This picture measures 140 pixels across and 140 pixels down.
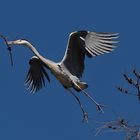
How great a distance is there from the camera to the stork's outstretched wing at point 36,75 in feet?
40.7

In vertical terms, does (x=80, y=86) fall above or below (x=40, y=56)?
below

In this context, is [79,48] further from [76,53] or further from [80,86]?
[80,86]

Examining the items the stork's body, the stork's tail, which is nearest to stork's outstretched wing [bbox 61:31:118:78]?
the stork's body

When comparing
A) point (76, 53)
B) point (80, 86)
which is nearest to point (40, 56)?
point (76, 53)

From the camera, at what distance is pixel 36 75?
42.3 ft

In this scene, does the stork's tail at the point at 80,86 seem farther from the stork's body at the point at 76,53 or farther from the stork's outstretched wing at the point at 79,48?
the stork's outstretched wing at the point at 79,48

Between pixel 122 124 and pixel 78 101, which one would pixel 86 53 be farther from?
pixel 122 124

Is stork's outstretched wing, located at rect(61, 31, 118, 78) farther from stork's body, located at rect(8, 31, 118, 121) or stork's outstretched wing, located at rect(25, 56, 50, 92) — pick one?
stork's outstretched wing, located at rect(25, 56, 50, 92)

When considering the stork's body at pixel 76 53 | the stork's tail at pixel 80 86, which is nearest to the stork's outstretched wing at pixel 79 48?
the stork's body at pixel 76 53

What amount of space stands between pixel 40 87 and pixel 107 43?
2.57 meters

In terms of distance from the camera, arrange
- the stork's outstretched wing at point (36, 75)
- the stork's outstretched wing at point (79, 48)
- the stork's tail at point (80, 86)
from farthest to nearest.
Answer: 1. the stork's outstretched wing at point (36, 75)
2. the stork's outstretched wing at point (79, 48)
3. the stork's tail at point (80, 86)

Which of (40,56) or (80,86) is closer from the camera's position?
(80,86)

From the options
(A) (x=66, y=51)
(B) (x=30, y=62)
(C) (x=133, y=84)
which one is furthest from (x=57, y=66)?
(C) (x=133, y=84)

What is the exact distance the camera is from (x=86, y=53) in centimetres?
1110
